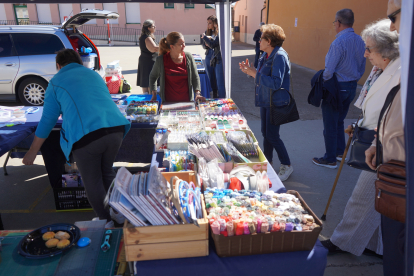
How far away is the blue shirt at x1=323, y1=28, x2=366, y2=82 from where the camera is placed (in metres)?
3.79

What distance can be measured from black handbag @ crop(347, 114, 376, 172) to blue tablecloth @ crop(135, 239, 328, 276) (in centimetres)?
79

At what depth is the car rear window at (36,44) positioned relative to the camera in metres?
6.96

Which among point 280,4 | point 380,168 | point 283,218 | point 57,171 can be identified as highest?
point 280,4

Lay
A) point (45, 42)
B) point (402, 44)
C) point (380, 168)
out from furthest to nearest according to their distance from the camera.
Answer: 1. point (45, 42)
2. point (380, 168)
3. point (402, 44)

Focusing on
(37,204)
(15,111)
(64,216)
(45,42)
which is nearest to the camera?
(64,216)

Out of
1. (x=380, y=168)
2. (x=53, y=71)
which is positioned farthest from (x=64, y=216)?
(x=53, y=71)

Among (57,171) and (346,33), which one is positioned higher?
(346,33)

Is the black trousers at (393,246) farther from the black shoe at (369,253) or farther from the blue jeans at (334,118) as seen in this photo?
the blue jeans at (334,118)

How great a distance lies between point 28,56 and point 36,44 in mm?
330

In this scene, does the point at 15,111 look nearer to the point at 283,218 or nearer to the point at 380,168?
the point at 283,218

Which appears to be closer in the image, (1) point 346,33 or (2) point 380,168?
(2) point 380,168

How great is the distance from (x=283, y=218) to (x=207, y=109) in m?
2.36

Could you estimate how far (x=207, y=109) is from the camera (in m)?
3.84

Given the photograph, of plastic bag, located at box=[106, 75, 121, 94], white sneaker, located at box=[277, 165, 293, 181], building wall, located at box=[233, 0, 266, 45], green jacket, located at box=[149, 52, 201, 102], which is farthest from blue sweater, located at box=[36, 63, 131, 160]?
building wall, located at box=[233, 0, 266, 45]
